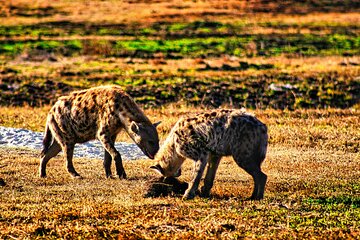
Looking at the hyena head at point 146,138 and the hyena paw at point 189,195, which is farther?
the hyena head at point 146,138

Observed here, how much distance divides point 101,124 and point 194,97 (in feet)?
54.7

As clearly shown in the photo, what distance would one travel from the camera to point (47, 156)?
17469 mm

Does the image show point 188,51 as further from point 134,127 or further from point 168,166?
point 168,166

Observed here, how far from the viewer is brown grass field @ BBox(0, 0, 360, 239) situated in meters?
11.8

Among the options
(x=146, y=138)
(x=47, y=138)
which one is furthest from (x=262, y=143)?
(x=47, y=138)

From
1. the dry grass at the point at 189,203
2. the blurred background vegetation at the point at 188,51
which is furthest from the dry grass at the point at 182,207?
the blurred background vegetation at the point at 188,51

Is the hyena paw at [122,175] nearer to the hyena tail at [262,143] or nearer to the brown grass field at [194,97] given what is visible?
the brown grass field at [194,97]

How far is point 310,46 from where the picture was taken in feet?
180

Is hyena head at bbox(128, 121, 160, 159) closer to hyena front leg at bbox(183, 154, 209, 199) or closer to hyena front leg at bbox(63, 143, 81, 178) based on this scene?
hyena front leg at bbox(63, 143, 81, 178)

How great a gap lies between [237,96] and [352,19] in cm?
4317

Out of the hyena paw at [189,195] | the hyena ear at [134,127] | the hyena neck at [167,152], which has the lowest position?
the hyena paw at [189,195]

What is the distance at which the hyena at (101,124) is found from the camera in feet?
54.1

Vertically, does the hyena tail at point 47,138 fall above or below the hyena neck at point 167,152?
below

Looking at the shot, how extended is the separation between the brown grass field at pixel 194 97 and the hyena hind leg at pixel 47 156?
8.6 inches
